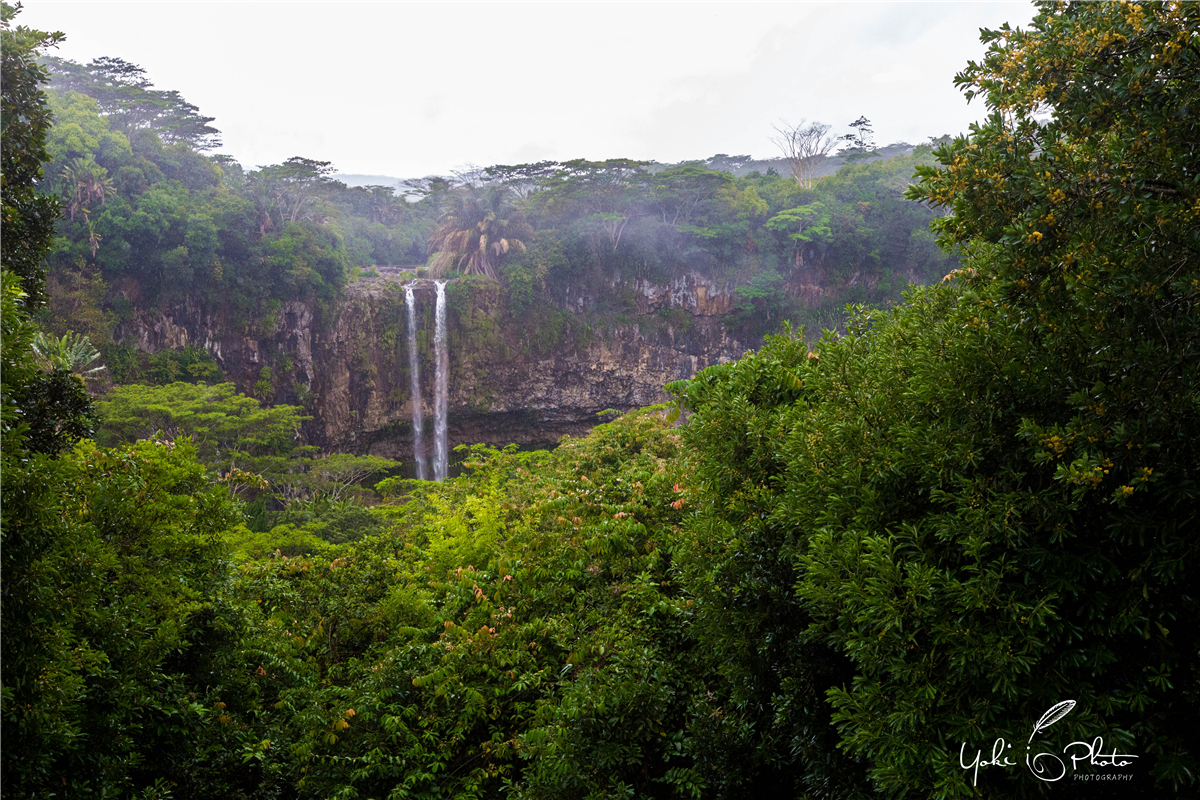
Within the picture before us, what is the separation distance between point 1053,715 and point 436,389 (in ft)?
72.8

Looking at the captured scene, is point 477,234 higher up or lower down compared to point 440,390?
higher up

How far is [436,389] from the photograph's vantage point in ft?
75.9

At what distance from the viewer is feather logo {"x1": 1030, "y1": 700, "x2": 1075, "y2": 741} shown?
205 cm

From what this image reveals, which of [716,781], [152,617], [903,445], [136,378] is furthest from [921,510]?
[136,378]

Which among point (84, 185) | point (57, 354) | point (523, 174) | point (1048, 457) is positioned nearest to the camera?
point (1048, 457)

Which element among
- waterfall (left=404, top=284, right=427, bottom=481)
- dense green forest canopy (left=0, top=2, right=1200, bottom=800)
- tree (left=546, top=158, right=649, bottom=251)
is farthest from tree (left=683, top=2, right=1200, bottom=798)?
tree (left=546, top=158, right=649, bottom=251)

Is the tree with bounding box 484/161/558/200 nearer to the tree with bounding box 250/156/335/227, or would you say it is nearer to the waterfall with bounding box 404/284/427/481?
the tree with bounding box 250/156/335/227

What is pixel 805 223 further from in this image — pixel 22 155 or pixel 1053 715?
pixel 1053 715

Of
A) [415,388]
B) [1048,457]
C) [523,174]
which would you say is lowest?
[415,388]

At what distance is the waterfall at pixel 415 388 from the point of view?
891 inches

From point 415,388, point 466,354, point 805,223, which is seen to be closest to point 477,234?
point 466,354

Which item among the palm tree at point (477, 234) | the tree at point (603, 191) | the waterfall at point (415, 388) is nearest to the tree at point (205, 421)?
the waterfall at point (415, 388)

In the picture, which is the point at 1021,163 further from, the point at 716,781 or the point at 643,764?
the point at 643,764

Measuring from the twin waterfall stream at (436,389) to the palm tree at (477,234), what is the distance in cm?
125
